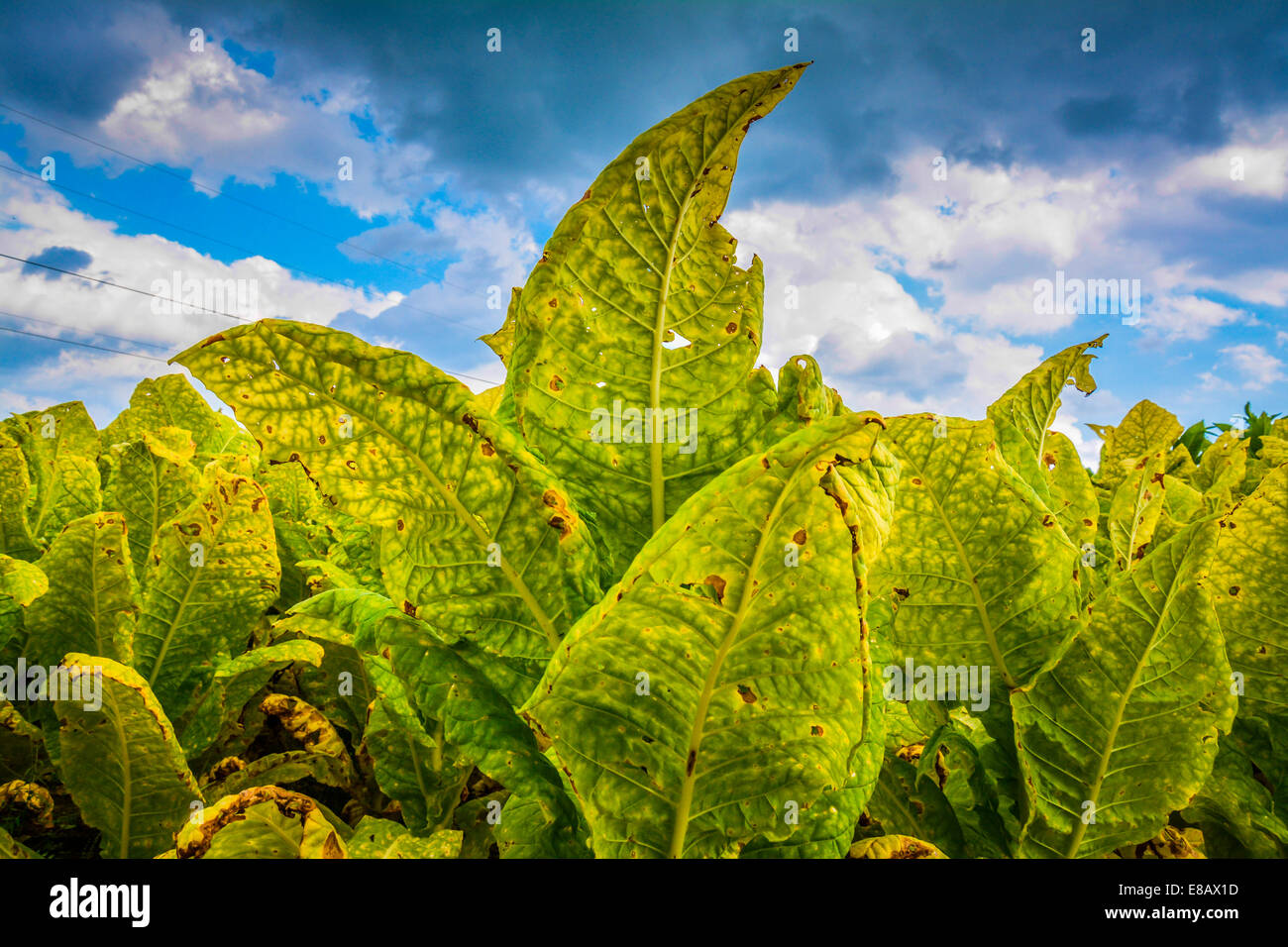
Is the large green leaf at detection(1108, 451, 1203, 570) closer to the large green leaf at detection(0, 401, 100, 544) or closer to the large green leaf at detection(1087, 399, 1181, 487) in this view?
the large green leaf at detection(1087, 399, 1181, 487)

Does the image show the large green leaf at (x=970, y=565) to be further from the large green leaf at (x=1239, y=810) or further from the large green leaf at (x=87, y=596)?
Answer: the large green leaf at (x=87, y=596)

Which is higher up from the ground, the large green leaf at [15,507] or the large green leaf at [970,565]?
the large green leaf at [15,507]

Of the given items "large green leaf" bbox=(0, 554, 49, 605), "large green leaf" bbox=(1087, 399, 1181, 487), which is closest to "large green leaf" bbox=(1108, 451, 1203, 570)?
"large green leaf" bbox=(1087, 399, 1181, 487)

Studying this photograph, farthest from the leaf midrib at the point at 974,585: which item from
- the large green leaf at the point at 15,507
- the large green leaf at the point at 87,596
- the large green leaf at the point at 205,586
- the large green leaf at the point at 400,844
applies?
the large green leaf at the point at 15,507

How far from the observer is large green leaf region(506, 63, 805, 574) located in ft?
2.95

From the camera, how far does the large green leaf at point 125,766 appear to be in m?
1.15

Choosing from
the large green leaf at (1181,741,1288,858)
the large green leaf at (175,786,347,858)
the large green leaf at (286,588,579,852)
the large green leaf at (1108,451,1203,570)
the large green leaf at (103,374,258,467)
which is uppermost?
the large green leaf at (103,374,258,467)

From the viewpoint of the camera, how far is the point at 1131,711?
100 centimetres

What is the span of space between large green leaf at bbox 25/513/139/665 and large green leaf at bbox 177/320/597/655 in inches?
31.9

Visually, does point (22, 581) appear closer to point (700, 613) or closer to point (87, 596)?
point (87, 596)

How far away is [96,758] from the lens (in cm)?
125

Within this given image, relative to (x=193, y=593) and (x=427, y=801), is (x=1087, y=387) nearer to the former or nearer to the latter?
(x=427, y=801)

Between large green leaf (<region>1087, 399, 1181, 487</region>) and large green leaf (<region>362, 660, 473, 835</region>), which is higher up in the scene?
large green leaf (<region>1087, 399, 1181, 487</region>)
